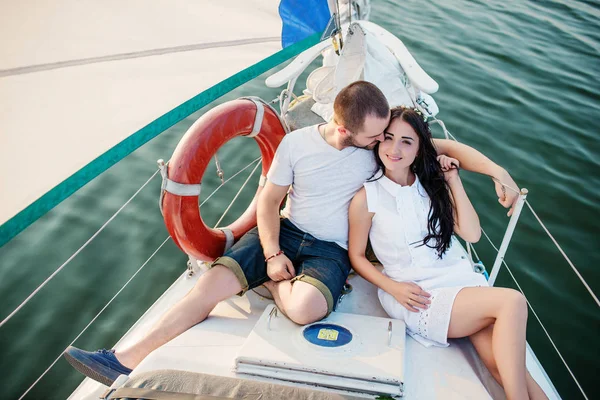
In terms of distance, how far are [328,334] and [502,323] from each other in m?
0.65

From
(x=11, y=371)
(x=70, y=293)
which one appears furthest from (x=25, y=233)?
(x=11, y=371)

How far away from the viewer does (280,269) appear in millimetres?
2146

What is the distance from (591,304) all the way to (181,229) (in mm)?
2863

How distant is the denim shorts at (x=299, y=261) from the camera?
82.7 inches

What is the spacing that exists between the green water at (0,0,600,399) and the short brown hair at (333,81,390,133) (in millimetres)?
1853

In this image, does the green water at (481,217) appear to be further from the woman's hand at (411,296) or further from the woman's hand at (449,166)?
the woman's hand at (449,166)

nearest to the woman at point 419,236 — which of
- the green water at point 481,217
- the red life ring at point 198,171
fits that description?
the red life ring at point 198,171

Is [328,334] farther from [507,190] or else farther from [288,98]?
[288,98]

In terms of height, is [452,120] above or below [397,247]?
below

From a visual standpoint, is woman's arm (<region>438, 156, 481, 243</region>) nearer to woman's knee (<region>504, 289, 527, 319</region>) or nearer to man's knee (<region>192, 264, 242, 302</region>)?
woman's knee (<region>504, 289, 527, 319</region>)

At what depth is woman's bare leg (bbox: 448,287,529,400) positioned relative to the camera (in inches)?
67.4

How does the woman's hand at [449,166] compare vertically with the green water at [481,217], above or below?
above

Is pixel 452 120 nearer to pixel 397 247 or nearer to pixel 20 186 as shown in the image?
pixel 397 247

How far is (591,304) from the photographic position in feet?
11.0
